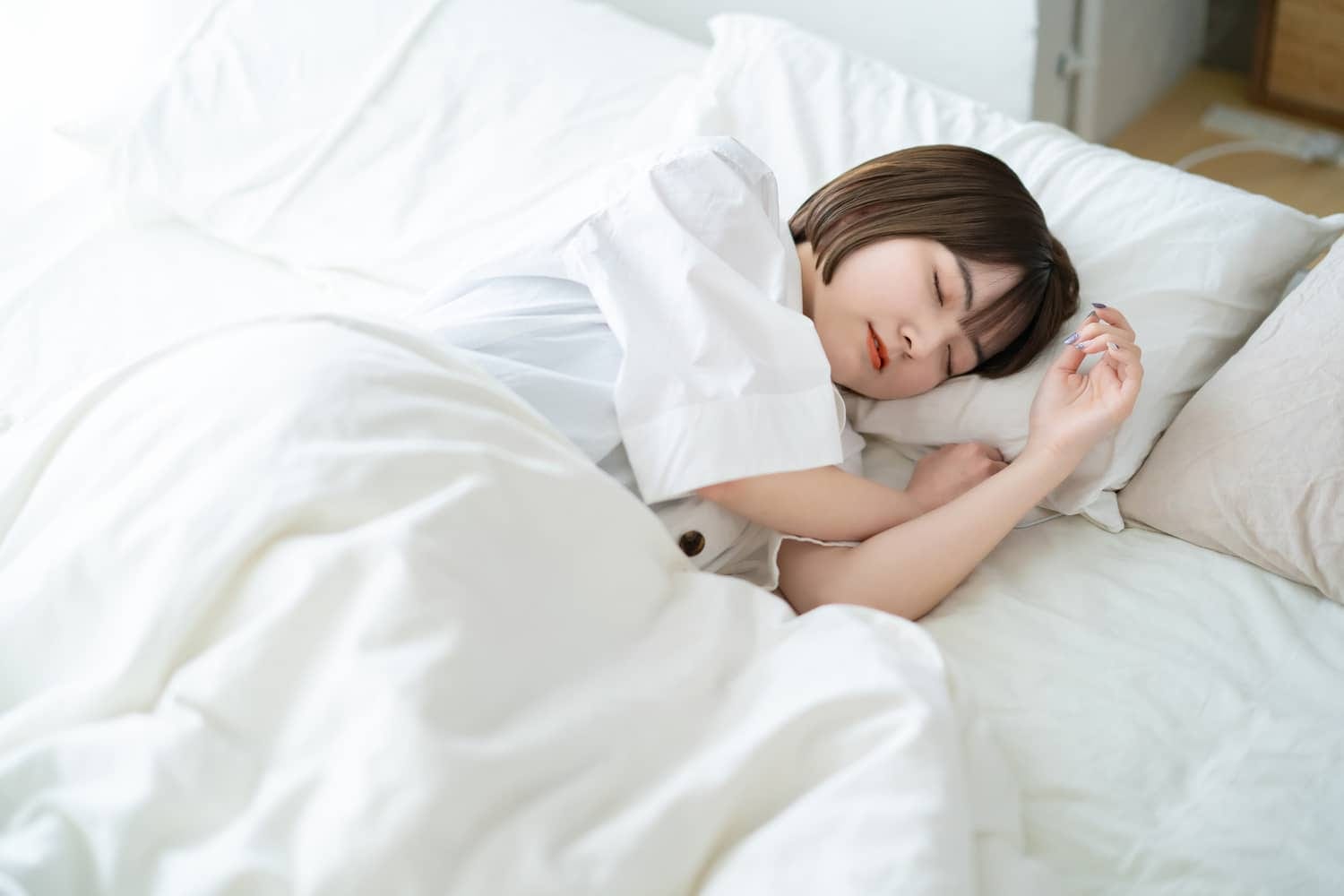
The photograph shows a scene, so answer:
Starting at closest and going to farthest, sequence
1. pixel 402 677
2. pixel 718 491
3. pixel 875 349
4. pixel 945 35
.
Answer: pixel 402 677 → pixel 718 491 → pixel 875 349 → pixel 945 35

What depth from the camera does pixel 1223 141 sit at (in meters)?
2.11

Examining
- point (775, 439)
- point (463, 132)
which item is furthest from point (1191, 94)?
point (775, 439)

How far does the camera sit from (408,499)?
863 millimetres

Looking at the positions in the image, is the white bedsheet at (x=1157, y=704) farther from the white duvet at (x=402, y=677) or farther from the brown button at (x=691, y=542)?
the brown button at (x=691, y=542)

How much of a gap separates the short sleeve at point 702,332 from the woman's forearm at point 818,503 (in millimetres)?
27

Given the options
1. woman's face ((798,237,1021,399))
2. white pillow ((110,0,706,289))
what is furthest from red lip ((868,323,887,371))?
white pillow ((110,0,706,289))

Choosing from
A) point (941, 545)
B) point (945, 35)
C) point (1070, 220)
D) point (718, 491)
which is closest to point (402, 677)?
point (718, 491)

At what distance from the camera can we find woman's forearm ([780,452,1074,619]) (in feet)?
3.56

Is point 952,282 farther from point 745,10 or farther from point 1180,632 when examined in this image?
point 745,10

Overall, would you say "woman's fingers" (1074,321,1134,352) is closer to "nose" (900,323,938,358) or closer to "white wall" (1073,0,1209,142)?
"nose" (900,323,938,358)

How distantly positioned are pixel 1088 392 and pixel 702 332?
0.37 meters

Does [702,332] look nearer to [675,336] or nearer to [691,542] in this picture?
[675,336]

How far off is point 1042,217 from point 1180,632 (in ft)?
1.40

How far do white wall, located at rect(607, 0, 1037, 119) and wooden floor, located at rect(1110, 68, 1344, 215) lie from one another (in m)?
0.39
